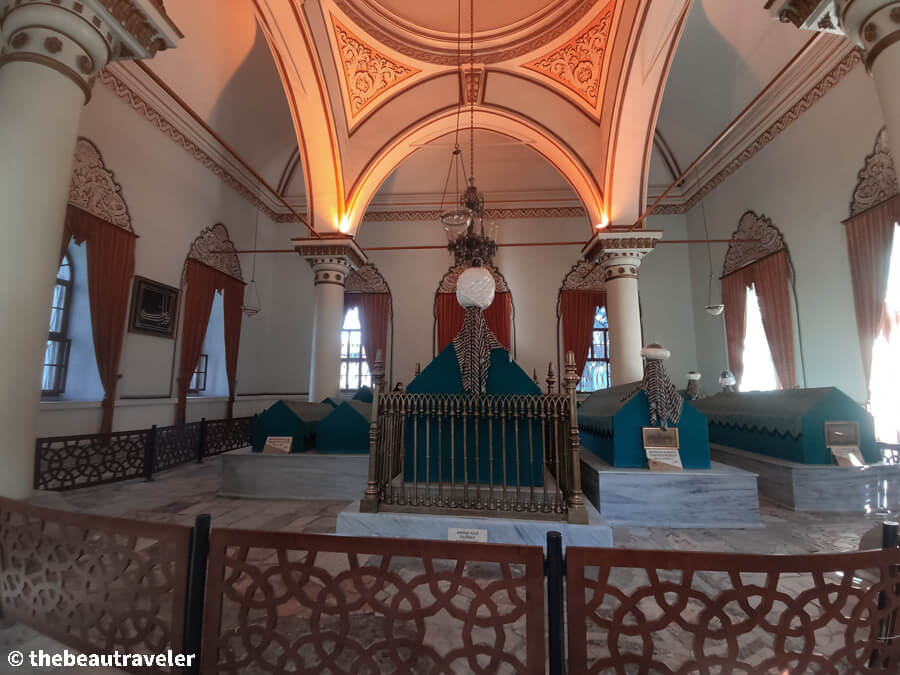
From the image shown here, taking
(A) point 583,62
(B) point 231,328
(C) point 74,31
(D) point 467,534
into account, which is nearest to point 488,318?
(A) point 583,62

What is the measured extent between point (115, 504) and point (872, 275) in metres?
7.31

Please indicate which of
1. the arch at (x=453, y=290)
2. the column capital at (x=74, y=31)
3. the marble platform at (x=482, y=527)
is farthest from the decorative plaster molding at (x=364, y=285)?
the marble platform at (x=482, y=527)

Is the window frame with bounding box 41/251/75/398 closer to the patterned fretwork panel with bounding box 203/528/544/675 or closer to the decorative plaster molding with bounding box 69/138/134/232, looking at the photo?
the decorative plaster molding with bounding box 69/138/134/232

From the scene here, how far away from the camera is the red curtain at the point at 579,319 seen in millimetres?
7789

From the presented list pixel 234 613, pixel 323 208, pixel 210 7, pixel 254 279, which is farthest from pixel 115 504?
pixel 210 7

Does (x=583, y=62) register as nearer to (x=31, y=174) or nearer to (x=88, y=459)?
(x=31, y=174)

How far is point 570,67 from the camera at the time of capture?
5461 mm

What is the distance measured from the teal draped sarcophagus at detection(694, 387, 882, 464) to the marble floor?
0.48 m

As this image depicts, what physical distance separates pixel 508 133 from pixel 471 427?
5173 millimetres

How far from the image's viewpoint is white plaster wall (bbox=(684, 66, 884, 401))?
4.43 m

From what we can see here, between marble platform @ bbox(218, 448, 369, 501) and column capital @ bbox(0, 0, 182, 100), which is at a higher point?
column capital @ bbox(0, 0, 182, 100)

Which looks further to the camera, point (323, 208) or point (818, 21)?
point (323, 208)

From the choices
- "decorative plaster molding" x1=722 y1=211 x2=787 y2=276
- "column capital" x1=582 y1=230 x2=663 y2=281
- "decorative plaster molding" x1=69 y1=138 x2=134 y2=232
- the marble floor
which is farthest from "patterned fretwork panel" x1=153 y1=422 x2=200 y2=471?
"decorative plaster molding" x1=722 y1=211 x2=787 y2=276

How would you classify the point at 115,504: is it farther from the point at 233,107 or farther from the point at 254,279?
the point at 233,107
